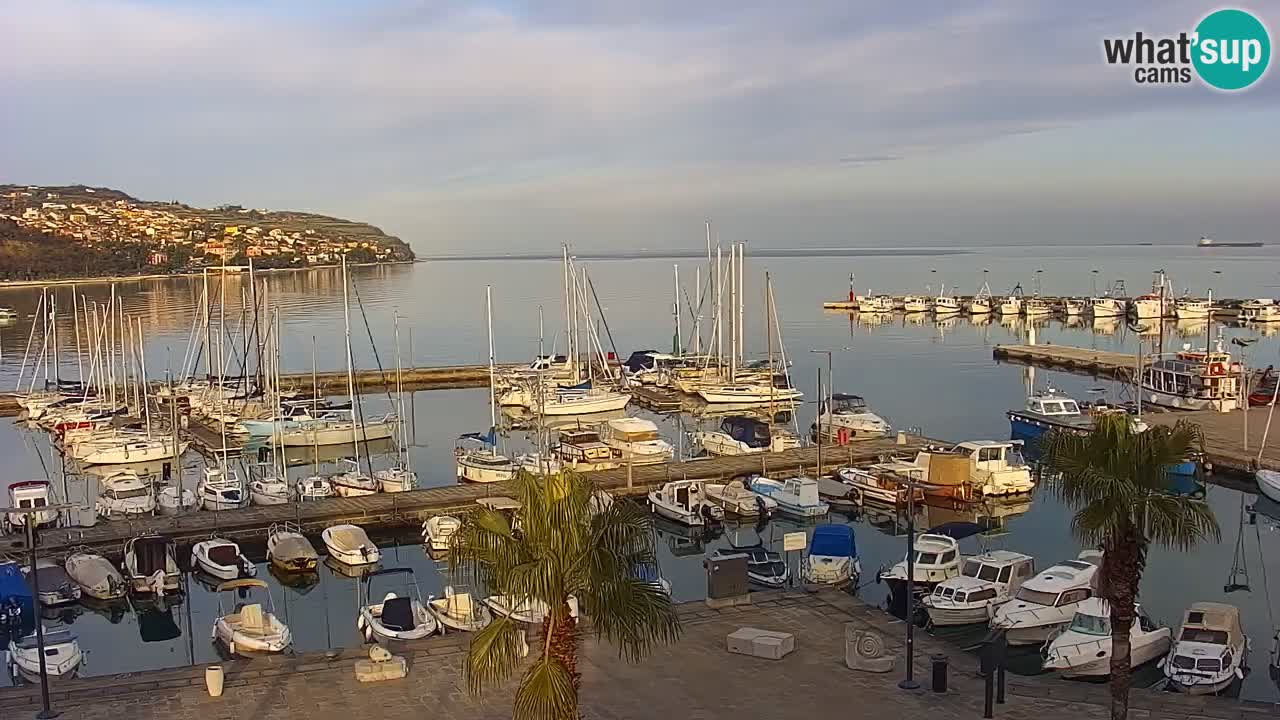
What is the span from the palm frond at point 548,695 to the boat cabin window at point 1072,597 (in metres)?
14.7

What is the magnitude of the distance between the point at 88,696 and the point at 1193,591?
81.3ft

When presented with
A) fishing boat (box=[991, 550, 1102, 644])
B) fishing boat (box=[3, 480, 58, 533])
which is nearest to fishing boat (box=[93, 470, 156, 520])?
fishing boat (box=[3, 480, 58, 533])

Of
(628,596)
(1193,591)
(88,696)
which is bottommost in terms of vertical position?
(1193,591)

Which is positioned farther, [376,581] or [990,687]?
[376,581]

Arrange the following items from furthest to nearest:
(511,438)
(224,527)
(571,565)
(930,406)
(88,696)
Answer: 1. (930,406)
2. (511,438)
3. (224,527)
4. (88,696)
5. (571,565)

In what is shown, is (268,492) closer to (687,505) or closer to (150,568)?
(150,568)

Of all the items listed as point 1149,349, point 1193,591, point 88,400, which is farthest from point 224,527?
point 1149,349

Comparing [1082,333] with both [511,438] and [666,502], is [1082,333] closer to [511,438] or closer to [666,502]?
[511,438]

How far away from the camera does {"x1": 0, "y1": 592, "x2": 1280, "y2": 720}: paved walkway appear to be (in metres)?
15.3

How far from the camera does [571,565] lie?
9766 millimetres

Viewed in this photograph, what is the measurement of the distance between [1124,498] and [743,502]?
21721 millimetres

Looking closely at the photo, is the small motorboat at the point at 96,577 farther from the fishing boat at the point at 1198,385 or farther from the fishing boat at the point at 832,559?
the fishing boat at the point at 1198,385

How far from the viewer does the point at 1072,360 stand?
74.2 m

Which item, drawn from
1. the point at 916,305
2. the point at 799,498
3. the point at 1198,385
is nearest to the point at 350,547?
the point at 799,498
